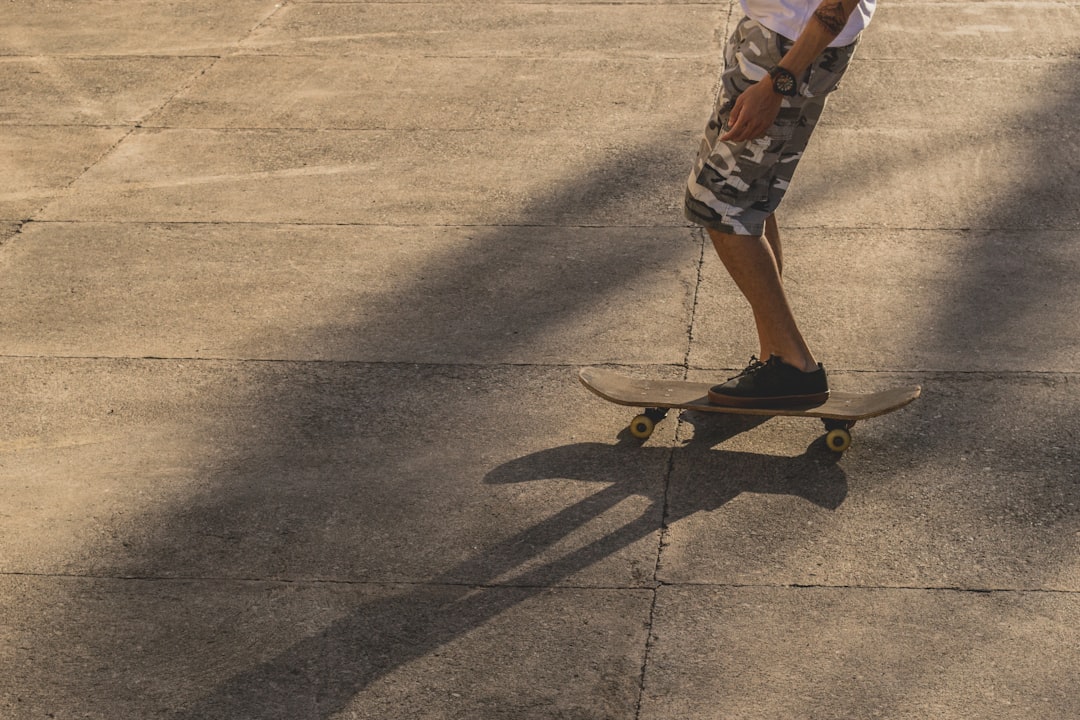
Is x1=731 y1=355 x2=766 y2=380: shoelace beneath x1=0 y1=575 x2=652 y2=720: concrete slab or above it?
above

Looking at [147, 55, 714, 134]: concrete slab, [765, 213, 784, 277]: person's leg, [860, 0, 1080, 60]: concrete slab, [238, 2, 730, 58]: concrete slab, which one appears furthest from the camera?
[238, 2, 730, 58]: concrete slab

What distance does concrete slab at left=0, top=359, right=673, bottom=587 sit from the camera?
377cm

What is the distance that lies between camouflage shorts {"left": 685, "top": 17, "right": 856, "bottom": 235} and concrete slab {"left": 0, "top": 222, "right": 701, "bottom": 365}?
0.89m

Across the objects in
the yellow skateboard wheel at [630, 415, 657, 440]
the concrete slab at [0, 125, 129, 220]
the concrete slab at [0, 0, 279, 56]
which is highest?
the concrete slab at [0, 0, 279, 56]

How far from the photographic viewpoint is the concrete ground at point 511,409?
3346mm

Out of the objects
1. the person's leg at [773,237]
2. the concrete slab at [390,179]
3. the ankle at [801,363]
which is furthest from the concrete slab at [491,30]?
the ankle at [801,363]

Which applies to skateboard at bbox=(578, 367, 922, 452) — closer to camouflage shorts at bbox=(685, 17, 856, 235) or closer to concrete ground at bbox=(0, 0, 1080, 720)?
concrete ground at bbox=(0, 0, 1080, 720)

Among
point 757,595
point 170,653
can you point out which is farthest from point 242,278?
point 757,595

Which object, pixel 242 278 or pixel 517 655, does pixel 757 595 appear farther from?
pixel 242 278

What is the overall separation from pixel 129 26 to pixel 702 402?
667cm

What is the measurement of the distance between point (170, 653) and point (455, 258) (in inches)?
106

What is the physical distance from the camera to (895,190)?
6.35 m

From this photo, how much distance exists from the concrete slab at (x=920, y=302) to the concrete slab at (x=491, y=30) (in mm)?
3150

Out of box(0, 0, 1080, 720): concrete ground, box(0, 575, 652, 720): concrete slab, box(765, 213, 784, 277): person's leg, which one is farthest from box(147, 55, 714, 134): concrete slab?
box(0, 575, 652, 720): concrete slab
